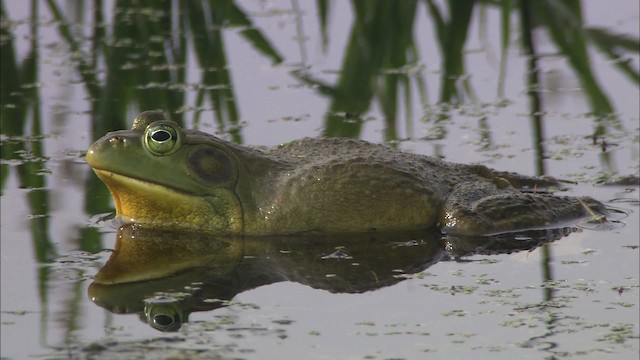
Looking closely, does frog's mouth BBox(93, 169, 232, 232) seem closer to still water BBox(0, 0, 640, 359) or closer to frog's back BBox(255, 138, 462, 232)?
still water BBox(0, 0, 640, 359)

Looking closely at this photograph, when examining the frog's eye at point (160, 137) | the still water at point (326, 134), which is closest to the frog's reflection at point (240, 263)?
the still water at point (326, 134)

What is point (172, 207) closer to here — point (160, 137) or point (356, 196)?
point (160, 137)

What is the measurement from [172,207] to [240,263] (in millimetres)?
774

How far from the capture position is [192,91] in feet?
35.9

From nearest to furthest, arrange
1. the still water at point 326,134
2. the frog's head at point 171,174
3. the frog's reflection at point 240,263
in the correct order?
the still water at point 326,134 → the frog's reflection at point 240,263 → the frog's head at point 171,174

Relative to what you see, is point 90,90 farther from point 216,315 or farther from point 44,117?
point 216,315

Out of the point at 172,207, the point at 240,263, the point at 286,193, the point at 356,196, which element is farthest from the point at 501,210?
the point at 172,207

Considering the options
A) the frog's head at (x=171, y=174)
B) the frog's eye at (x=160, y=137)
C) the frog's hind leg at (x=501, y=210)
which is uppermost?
the frog's eye at (x=160, y=137)

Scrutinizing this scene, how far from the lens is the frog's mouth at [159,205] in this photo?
7574mm

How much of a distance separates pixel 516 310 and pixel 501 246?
119 centimetres

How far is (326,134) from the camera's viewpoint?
31.7 ft

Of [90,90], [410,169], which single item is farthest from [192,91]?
[410,169]

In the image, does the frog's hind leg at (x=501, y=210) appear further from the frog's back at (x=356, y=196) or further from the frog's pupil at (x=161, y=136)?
the frog's pupil at (x=161, y=136)

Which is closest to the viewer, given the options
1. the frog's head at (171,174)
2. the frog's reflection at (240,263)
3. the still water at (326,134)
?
the still water at (326,134)
